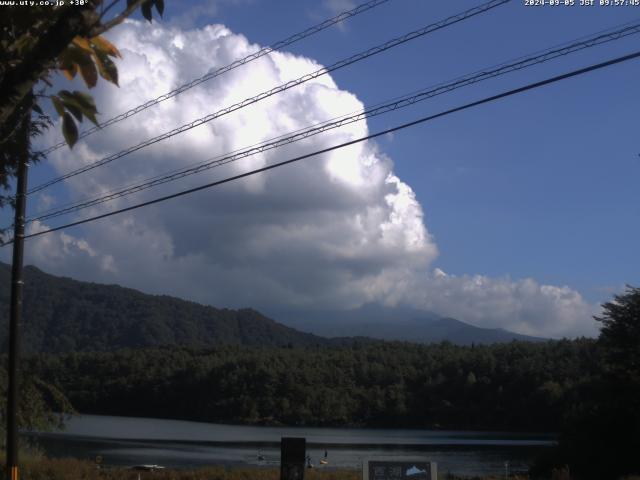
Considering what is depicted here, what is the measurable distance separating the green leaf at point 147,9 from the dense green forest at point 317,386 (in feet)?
282

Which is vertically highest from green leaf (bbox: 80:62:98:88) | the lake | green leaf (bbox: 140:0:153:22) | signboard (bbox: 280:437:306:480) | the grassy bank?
green leaf (bbox: 140:0:153:22)

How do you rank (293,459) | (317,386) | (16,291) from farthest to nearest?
(317,386), (16,291), (293,459)

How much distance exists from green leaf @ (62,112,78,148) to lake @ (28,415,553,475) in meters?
41.9

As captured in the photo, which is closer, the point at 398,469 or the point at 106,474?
the point at 398,469

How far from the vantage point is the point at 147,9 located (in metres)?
4.95

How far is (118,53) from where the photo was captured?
418 centimetres

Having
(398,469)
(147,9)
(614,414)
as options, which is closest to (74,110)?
(147,9)

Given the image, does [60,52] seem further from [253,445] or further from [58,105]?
[253,445]

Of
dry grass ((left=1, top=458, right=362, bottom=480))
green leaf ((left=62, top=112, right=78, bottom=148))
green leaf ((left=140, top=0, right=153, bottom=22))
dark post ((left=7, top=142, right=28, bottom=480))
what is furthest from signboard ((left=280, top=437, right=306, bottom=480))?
dry grass ((left=1, top=458, right=362, bottom=480))

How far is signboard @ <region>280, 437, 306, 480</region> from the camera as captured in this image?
46.8ft

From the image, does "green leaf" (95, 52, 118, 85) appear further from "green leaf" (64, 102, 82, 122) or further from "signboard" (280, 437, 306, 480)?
"signboard" (280, 437, 306, 480)

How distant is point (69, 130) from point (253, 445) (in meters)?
69.0

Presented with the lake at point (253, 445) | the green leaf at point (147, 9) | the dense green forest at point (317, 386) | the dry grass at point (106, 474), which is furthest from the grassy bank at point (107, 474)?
the dense green forest at point (317, 386)

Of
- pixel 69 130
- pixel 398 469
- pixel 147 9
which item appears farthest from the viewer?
pixel 398 469
